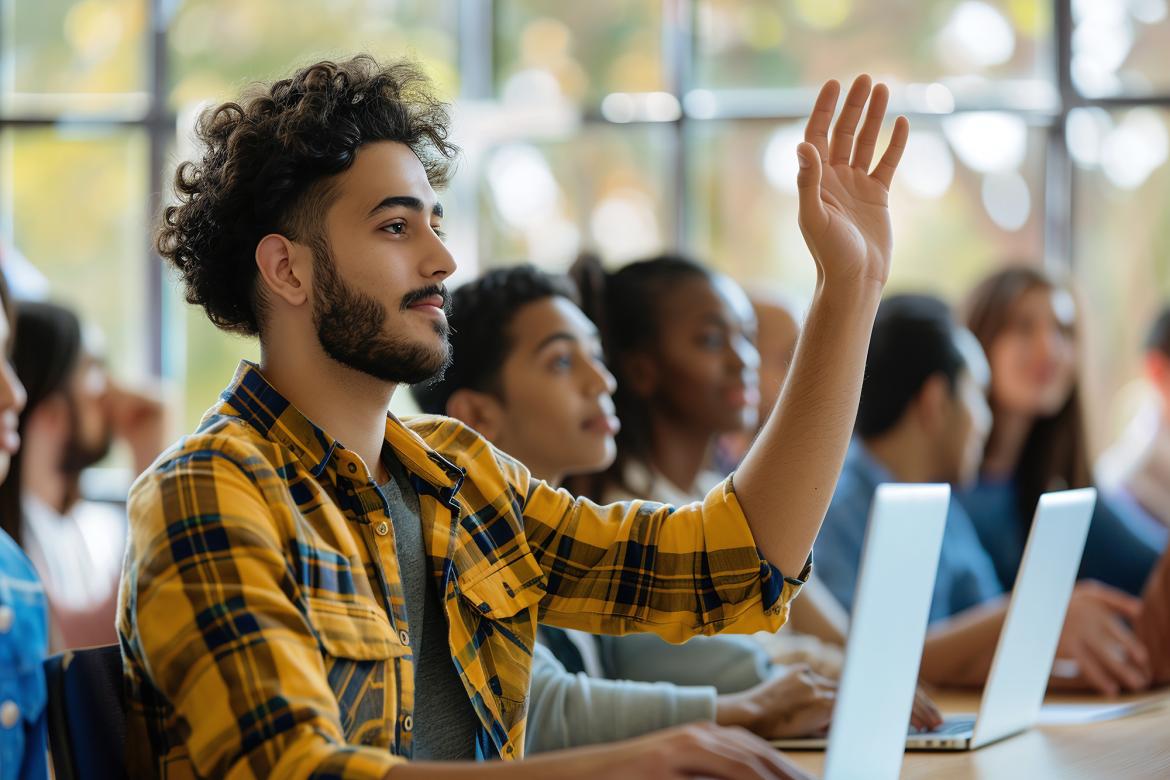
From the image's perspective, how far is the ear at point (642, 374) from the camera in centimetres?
238

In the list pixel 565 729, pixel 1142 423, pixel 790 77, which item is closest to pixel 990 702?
pixel 565 729

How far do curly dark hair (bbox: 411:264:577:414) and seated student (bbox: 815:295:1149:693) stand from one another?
2.36 feet

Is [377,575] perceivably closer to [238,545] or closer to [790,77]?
[238,545]

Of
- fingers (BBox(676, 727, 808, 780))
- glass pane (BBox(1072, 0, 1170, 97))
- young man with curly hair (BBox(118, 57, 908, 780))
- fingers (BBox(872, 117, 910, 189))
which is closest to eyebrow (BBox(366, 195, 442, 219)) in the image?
young man with curly hair (BBox(118, 57, 908, 780))

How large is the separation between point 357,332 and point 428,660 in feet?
1.02

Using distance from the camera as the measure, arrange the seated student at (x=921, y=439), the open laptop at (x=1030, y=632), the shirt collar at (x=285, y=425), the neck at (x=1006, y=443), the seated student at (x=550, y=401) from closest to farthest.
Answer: the shirt collar at (x=285, y=425) → the open laptop at (x=1030, y=632) → the seated student at (x=550, y=401) → the seated student at (x=921, y=439) → the neck at (x=1006, y=443)

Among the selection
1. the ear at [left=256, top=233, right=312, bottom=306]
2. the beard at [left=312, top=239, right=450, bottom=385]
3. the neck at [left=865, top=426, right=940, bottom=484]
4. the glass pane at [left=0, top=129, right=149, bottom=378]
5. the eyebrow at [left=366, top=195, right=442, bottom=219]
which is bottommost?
the neck at [left=865, top=426, right=940, bottom=484]

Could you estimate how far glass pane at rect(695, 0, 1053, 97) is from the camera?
170 inches

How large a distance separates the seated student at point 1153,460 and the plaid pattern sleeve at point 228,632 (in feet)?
8.31

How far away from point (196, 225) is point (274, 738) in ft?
1.93

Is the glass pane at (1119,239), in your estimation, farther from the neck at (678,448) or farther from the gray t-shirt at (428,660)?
the gray t-shirt at (428,660)

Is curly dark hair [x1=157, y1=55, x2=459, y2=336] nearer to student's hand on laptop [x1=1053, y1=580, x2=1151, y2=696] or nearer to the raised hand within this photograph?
the raised hand

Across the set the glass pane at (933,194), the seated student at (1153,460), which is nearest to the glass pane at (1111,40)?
the glass pane at (933,194)

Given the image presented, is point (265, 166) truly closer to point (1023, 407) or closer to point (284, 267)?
point (284, 267)
